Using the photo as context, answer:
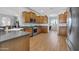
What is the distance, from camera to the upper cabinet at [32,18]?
1573 mm

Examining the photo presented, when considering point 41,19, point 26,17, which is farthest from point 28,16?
point 41,19

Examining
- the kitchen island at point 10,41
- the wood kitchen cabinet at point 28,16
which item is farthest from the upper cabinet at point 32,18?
the kitchen island at point 10,41

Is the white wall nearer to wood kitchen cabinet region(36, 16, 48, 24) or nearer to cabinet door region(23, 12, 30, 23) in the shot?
cabinet door region(23, 12, 30, 23)

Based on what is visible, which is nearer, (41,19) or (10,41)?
(10,41)

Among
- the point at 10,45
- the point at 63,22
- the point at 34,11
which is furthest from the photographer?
the point at 63,22

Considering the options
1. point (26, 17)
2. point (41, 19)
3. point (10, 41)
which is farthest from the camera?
point (41, 19)

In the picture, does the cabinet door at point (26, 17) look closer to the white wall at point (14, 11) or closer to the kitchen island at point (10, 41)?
the white wall at point (14, 11)

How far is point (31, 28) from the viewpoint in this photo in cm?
169

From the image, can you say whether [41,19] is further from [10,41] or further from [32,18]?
[10,41]

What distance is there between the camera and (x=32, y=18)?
1.61 m
